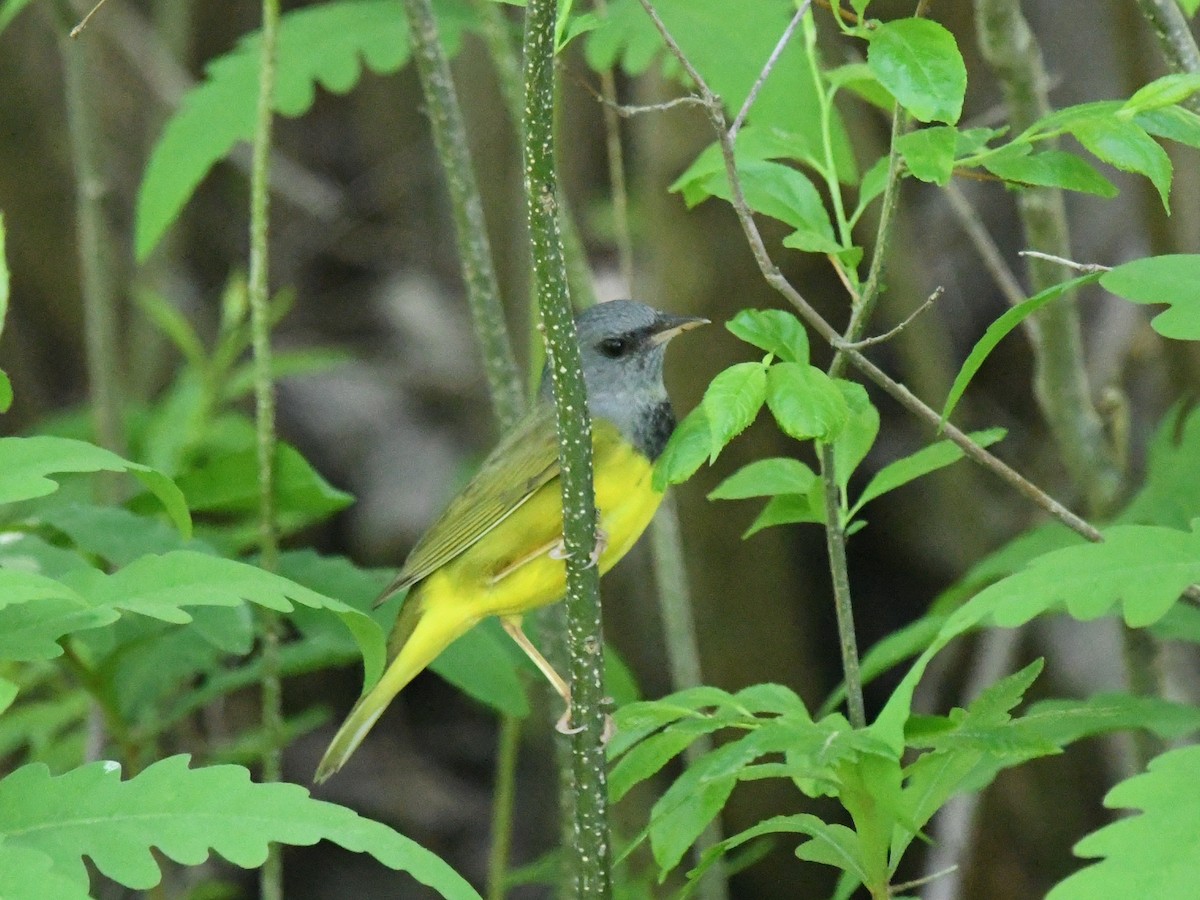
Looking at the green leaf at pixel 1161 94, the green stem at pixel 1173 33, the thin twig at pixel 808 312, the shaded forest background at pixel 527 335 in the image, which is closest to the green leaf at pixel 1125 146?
the green leaf at pixel 1161 94

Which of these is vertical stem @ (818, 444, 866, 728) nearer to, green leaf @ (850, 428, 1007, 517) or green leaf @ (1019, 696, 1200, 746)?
green leaf @ (850, 428, 1007, 517)

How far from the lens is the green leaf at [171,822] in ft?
5.51

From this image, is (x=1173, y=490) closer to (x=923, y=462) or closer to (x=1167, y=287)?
(x=923, y=462)

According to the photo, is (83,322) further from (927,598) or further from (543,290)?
(543,290)

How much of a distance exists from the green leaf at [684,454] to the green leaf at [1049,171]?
1.54 feet

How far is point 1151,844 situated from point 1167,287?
67 cm

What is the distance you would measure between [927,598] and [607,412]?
8.11 ft

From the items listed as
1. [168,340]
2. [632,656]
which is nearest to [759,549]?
[632,656]

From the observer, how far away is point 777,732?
179 cm

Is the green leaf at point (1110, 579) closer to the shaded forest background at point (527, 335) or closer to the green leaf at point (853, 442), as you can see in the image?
the green leaf at point (853, 442)

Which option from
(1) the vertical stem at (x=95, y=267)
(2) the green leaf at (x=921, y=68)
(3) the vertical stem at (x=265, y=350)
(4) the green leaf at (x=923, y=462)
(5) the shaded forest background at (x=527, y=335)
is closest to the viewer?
(2) the green leaf at (x=921, y=68)

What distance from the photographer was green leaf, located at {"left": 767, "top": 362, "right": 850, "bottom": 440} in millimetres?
1743

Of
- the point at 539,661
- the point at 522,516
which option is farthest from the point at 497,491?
the point at 539,661

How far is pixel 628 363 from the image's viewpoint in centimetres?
327
